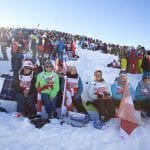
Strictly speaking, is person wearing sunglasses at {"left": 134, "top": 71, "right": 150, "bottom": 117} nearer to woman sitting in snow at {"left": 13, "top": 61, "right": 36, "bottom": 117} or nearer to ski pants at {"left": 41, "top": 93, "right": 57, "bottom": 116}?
ski pants at {"left": 41, "top": 93, "right": 57, "bottom": 116}

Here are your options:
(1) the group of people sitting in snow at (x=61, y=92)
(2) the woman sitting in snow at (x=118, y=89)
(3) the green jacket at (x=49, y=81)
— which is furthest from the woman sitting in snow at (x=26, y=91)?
(2) the woman sitting in snow at (x=118, y=89)

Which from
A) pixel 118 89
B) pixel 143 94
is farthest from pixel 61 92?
pixel 143 94

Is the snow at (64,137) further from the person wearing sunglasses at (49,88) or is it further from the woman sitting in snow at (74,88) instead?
the woman sitting in snow at (74,88)

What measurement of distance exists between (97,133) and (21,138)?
1746mm

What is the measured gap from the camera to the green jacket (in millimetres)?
9516

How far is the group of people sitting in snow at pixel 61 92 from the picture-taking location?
9.38m

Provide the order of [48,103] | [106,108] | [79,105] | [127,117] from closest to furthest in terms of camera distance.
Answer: [127,117] → [48,103] → [106,108] → [79,105]

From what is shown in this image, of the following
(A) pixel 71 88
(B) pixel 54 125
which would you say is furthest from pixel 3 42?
(B) pixel 54 125

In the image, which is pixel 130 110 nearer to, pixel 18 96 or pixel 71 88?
pixel 71 88

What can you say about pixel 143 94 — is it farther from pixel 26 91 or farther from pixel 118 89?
pixel 26 91

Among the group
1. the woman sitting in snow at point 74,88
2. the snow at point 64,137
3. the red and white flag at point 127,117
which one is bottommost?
the snow at point 64,137

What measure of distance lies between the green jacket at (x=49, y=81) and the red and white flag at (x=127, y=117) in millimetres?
1842

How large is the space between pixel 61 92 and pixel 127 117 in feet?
7.27

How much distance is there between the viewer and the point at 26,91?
31.3 ft
